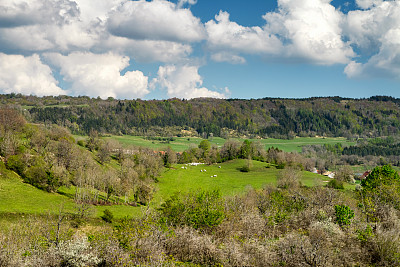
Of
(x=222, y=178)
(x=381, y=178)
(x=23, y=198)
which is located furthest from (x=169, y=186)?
(x=381, y=178)

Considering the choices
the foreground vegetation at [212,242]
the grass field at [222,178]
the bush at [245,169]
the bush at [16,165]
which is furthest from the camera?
the bush at [245,169]

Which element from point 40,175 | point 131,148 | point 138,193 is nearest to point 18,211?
point 40,175

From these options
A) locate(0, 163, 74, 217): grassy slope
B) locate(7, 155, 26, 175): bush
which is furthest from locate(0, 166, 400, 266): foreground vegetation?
locate(7, 155, 26, 175): bush

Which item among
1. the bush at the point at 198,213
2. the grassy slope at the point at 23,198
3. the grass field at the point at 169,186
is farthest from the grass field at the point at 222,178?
the bush at the point at 198,213

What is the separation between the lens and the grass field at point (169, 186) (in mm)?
52247

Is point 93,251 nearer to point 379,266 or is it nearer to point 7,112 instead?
point 379,266

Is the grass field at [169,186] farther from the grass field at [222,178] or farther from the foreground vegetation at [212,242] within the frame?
the foreground vegetation at [212,242]

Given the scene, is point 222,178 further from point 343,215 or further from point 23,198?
point 343,215

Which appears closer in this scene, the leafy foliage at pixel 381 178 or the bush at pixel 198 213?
the bush at pixel 198 213

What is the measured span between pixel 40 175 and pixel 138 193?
79.8 feet

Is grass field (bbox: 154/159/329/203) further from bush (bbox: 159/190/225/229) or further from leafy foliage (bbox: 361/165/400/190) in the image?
bush (bbox: 159/190/225/229)

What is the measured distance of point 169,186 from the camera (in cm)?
10606

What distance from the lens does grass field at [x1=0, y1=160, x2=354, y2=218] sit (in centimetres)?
5225

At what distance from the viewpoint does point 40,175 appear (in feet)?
213
